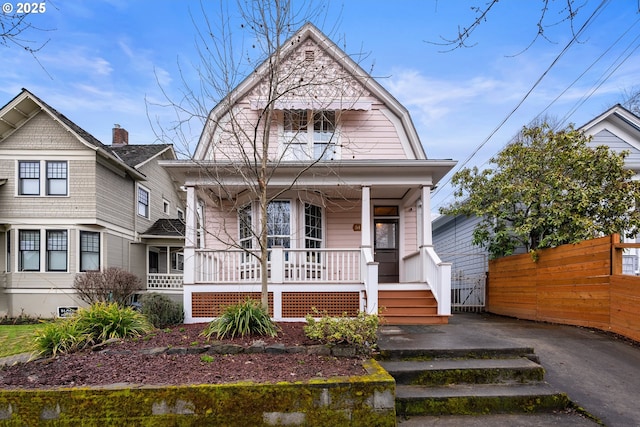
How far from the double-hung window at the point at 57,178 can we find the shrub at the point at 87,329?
1058 centimetres

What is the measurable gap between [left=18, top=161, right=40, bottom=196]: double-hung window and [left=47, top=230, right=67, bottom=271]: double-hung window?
1725 mm

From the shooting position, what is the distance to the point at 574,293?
23.0 feet

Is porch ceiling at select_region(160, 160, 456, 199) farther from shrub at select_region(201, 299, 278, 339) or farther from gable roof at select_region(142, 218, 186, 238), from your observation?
gable roof at select_region(142, 218, 186, 238)

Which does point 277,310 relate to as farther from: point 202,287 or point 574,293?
point 574,293

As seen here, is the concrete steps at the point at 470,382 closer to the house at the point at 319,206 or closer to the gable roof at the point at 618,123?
the house at the point at 319,206

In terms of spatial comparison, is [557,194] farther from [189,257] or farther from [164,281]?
[164,281]

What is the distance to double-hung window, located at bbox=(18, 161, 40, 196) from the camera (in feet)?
44.0

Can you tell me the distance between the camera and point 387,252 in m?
10.2

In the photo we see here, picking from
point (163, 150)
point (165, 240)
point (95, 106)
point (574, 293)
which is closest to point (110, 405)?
point (574, 293)

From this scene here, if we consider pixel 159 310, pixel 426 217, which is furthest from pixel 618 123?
pixel 159 310

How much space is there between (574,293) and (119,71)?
10.6 m

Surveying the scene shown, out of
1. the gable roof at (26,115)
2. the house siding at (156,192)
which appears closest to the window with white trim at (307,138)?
the gable roof at (26,115)

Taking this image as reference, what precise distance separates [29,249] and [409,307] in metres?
14.3

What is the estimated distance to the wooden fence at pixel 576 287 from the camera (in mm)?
5922
